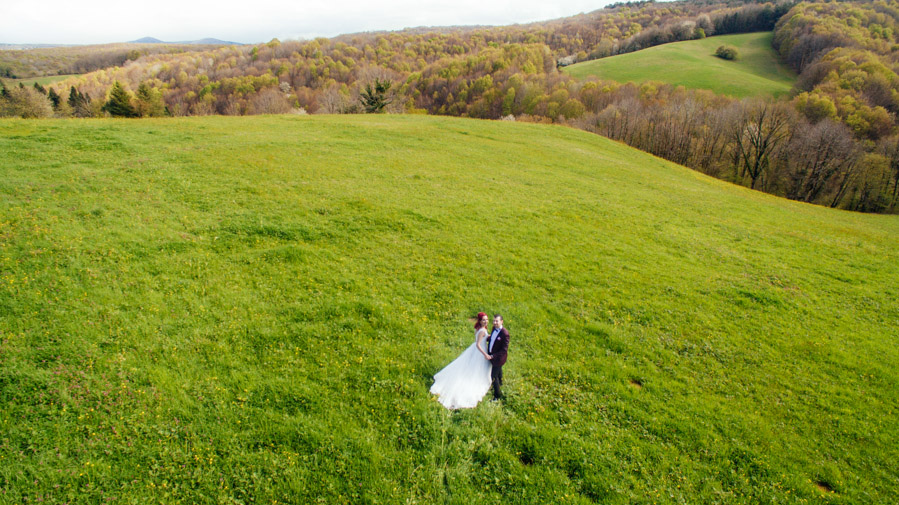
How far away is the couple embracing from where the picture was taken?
10.3 metres

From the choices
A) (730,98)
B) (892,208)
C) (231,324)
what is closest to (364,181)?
(231,324)

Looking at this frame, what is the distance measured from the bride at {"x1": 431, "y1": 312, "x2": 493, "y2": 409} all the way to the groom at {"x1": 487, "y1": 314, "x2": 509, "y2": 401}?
206mm

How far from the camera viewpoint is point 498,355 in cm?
1034

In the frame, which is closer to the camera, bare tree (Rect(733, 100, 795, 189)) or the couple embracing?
the couple embracing

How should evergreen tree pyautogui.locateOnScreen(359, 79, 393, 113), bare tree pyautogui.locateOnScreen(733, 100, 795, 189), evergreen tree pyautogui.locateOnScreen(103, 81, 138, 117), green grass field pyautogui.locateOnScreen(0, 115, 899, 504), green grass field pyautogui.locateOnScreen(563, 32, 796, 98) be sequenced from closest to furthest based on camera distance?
green grass field pyautogui.locateOnScreen(0, 115, 899, 504)
evergreen tree pyautogui.locateOnScreen(103, 81, 138, 117)
bare tree pyautogui.locateOnScreen(733, 100, 795, 189)
evergreen tree pyautogui.locateOnScreen(359, 79, 393, 113)
green grass field pyautogui.locateOnScreen(563, 32, 796, 98)

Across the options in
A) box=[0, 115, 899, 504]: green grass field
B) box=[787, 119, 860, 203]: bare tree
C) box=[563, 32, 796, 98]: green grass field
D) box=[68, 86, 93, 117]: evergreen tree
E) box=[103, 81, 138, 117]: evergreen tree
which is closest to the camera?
box=[0, 115, 899, 504]: green grass field

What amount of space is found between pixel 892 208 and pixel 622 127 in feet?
141

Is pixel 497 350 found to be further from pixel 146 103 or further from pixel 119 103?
pixel 119 103

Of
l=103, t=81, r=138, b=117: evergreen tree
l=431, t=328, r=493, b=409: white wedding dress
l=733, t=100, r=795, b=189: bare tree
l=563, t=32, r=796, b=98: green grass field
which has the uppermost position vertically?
l=563, t=32, r=796, b=98: green grass field

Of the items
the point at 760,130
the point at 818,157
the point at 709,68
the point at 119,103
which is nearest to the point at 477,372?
the point at 818,157

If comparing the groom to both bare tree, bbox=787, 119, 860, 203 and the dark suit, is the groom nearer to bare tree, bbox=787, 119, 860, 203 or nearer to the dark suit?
the dark suit

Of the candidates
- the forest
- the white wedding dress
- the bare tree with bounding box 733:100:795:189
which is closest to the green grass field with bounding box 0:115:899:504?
the white wedding dress

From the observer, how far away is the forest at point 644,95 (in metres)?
61.2

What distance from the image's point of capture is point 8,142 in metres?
24.5
